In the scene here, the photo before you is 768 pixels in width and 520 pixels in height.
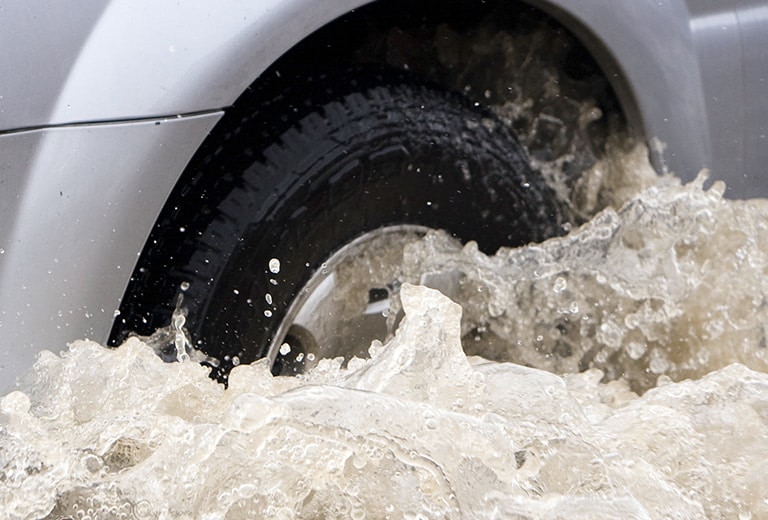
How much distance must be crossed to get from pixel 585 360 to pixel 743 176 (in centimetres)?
69

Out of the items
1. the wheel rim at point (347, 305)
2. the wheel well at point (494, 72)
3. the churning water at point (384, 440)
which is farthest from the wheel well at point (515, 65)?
the churning water at point (384, 440)

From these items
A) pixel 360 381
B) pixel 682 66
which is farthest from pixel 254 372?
pixel 682 66

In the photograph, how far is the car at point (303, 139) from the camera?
1.34 metres

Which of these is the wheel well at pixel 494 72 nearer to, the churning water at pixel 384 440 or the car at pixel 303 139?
the car at pixel 303 139

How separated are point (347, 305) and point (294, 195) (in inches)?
10.0

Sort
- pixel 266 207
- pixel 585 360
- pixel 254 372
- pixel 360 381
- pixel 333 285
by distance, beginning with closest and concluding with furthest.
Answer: pixel 360 381 → pixel 254 372 → pixel 266 207 → pixel 333 285 → pixel 585 360

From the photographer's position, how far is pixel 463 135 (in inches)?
76.7

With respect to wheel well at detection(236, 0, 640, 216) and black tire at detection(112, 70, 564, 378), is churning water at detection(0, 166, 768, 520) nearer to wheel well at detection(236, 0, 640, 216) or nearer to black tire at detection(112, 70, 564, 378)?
black tire at detection(112, 70, 564, 378)

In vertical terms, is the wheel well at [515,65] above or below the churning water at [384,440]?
above

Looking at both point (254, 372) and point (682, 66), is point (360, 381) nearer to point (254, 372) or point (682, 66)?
point (254, 372)

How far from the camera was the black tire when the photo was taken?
1.52 m

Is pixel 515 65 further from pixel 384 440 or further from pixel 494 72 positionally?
pixel 384 440

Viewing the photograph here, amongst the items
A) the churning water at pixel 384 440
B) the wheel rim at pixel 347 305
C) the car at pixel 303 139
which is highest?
the car at pixel 303 139

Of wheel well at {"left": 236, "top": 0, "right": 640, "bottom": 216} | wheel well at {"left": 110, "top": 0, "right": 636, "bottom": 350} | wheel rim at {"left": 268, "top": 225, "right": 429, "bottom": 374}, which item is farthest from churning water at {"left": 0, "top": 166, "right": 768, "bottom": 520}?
wheel well at {"left": 236, "top": 0, "right": 640, "bottom": 216}
